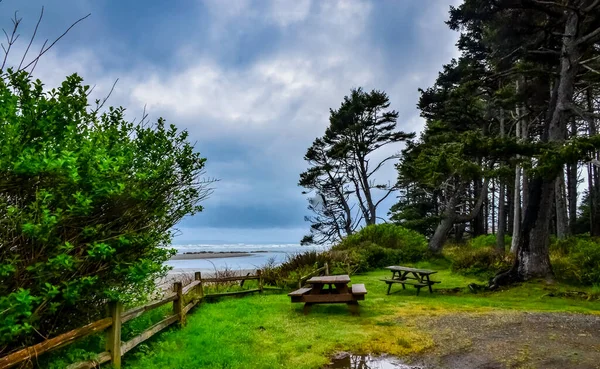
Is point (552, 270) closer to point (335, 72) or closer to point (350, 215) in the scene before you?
point (335, 72)

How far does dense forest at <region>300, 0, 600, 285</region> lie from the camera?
10.1 meters

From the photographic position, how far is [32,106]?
3246 millimetres

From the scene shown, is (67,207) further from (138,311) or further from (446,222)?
(446,222)

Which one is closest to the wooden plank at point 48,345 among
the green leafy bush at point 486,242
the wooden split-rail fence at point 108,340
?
the wooden split-rail fence at point 108,340

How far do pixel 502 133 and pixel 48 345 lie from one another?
64.1 ft

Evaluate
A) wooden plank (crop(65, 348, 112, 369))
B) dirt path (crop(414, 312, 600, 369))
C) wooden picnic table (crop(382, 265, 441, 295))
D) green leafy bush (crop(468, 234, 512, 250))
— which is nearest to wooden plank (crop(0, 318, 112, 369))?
wooden plank (crop(65, 348, 112, 369))

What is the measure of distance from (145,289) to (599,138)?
922cm

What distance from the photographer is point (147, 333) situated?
564cm

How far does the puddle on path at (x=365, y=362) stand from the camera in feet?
15.9

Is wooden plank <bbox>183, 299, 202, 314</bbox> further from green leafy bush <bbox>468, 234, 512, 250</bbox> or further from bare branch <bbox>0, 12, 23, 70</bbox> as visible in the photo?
green leafy bush <bbox>468, 234, 512, 250</bbox>

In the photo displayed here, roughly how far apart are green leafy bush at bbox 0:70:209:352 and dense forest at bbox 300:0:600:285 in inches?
310

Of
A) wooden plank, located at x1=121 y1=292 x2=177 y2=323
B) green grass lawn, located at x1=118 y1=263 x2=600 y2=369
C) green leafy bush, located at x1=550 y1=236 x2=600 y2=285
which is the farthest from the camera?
green leafy bush, located at x1=550 y1=236 x2=600 y2=285

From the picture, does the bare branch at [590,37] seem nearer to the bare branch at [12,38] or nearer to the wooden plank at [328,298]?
the wooden plank at [328,298]

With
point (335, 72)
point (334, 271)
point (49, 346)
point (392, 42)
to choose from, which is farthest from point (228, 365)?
point (335, 72)
